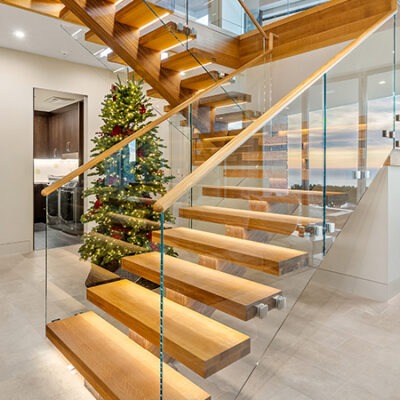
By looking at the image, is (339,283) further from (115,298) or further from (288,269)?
(115,298)

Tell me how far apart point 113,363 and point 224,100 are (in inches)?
113

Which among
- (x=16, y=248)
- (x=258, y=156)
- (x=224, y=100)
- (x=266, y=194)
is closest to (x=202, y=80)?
(x=224, y=100)

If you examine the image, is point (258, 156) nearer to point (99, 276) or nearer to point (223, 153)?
point (223, 153)

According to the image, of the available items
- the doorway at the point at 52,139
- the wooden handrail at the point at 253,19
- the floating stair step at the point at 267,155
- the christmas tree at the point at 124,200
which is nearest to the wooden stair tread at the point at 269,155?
the floating stair step at the point at 267,155

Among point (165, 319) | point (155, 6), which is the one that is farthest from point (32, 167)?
point (165, 319)

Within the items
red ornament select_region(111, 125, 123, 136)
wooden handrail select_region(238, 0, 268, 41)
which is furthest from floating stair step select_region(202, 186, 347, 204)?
wooden handrail select_region(238, 0, 268, 41)

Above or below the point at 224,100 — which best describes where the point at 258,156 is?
below

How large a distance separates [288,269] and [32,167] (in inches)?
190

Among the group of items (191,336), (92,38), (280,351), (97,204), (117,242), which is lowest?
(280,351)

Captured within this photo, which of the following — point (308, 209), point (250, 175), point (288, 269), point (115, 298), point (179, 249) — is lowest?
point (115, 298)

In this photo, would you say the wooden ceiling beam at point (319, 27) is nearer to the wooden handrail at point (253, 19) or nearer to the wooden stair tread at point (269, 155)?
the wooden handrail at point (253, 19)

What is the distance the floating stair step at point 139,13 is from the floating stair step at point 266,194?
6.38 feet

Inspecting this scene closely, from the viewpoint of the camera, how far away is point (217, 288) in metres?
1.95

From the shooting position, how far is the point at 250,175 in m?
2.40
